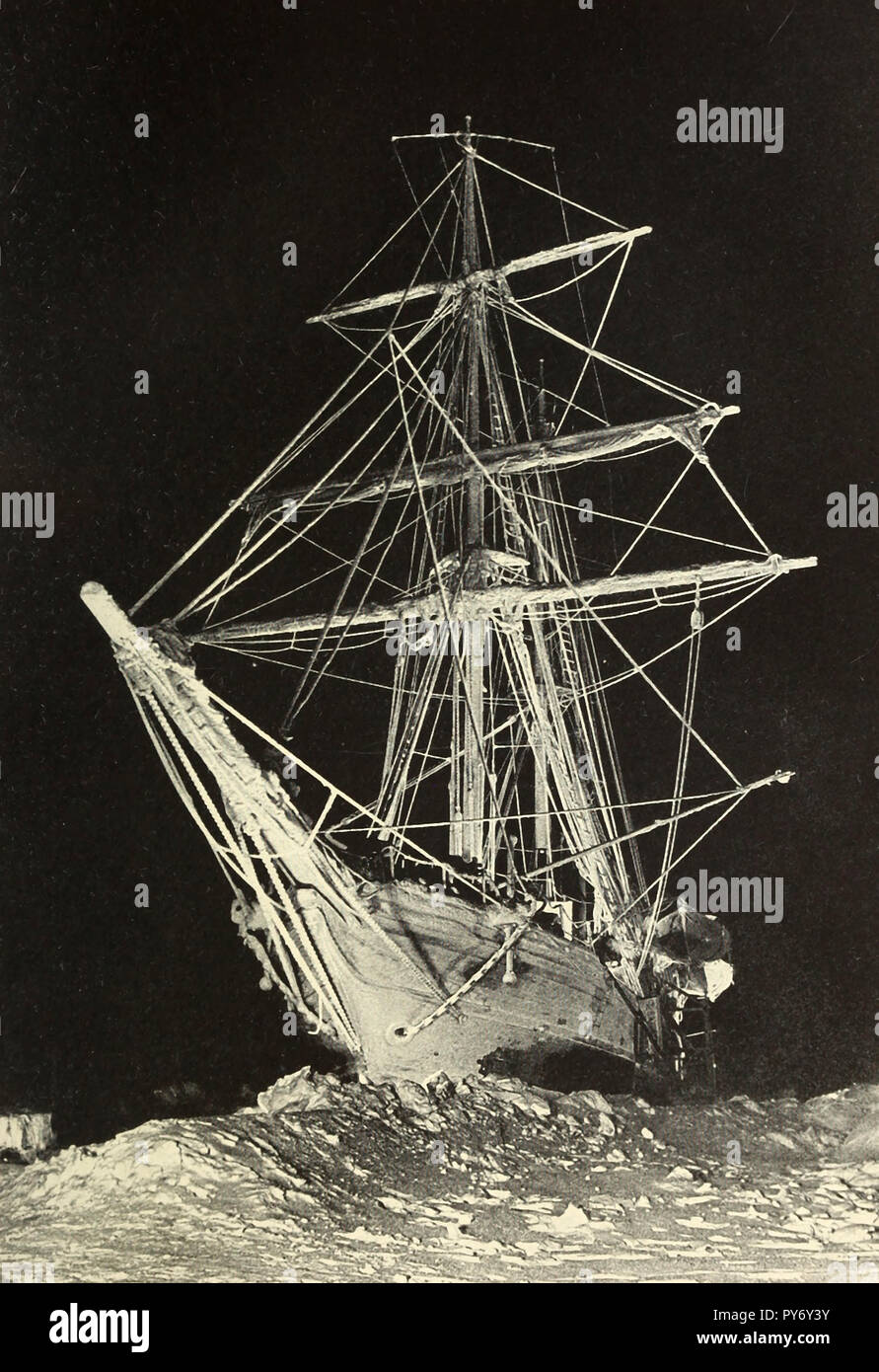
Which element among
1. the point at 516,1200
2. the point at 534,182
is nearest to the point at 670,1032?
the point at 516,1200

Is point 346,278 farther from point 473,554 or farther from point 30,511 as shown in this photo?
point 30,511

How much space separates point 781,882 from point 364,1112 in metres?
2.02

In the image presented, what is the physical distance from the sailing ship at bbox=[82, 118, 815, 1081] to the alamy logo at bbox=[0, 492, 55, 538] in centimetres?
55

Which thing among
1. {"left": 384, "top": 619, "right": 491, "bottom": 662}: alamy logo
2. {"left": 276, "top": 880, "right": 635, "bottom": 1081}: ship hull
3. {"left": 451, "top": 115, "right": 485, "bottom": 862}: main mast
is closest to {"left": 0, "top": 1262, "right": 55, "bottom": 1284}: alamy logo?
{"left": 276, "top": 880, "right": 635, "bottom": 1081}: ship hull

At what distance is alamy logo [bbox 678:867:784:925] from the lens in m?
5.48

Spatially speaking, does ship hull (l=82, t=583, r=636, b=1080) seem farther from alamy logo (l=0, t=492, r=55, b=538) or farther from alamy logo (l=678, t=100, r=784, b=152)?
alamy logo (l=678, t=100, r=784, b=152)

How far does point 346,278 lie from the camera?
5.80m

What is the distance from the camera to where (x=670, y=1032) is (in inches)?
229

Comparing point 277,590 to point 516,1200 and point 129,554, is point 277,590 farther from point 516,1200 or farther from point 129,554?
point 516,1200

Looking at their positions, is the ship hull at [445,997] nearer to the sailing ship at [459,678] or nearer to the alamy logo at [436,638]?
the sailing ship at [459,678]
